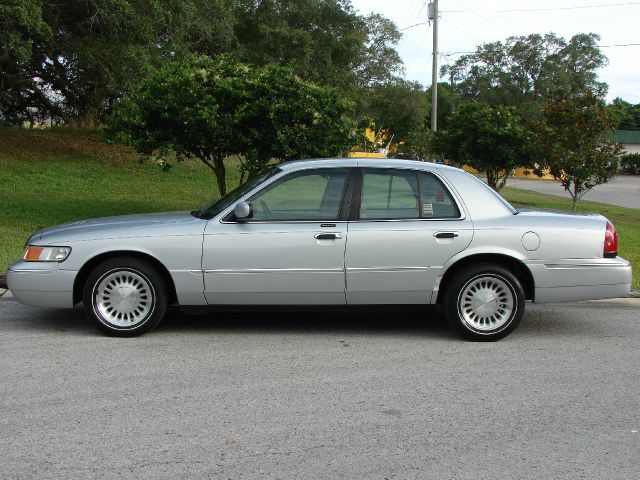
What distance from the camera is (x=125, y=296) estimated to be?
6312 millimetres

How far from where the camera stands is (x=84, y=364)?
5590mm

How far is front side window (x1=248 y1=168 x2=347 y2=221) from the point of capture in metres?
6.43

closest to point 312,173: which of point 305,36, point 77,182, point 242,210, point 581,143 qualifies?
point 242,210

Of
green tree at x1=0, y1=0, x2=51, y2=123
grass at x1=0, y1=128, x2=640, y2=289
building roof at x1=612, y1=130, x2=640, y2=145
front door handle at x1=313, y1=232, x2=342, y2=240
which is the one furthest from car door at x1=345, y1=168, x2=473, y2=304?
building roof at x1=612, y1=130, x2=640, y2=145

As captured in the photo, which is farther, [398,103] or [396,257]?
[398,103]

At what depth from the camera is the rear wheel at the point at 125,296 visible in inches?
247

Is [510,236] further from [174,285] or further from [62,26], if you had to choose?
[62,26]

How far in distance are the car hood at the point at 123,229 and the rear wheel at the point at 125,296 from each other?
0.80 ft

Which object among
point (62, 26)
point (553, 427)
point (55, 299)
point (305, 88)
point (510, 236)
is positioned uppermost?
point (62, 26)

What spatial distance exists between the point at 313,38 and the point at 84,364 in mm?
28178

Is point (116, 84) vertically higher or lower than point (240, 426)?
higher

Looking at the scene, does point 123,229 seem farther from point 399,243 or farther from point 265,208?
point 399,243

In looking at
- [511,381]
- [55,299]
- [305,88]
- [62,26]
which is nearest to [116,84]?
[62,26]

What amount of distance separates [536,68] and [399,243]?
68403 mm
